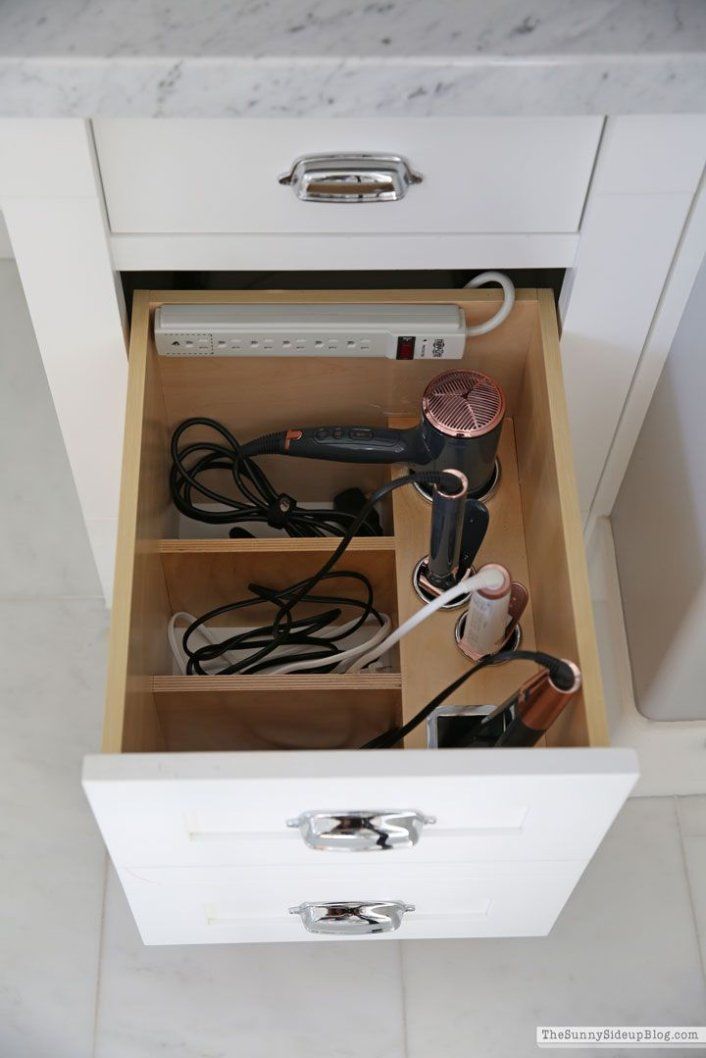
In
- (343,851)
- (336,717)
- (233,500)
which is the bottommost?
(343,851)

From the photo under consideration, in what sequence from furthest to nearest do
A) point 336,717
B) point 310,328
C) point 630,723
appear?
point 630,723 < point 336,717 < point 310,328

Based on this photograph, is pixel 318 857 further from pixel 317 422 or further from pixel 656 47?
pixel 656 47

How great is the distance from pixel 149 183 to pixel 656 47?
0.38 metres

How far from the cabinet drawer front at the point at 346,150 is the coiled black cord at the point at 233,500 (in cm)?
24

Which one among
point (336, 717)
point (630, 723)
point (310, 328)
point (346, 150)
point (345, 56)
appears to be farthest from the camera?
point (630, 723)

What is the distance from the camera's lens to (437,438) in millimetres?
1023

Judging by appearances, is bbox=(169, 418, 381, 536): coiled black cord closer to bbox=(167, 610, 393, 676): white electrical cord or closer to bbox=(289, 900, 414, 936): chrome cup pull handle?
bbox=(167, 610, 393, 676): white electrical cord

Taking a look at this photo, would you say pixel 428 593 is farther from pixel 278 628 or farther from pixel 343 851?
pixel 343 851

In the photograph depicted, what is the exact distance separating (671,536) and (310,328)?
407mm

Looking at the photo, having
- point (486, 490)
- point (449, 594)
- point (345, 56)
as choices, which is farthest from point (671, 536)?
point (345, 56)

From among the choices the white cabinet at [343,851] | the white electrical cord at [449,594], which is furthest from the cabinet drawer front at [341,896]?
the white electrical cord at [449,594]

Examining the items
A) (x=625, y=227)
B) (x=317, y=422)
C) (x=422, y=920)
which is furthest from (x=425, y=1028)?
(x=625, y=227)

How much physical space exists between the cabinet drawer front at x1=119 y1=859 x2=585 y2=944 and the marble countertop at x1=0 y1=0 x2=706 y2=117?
0.57 m

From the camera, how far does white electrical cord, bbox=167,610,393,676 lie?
1.11 meters
